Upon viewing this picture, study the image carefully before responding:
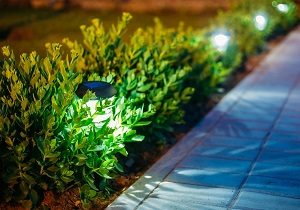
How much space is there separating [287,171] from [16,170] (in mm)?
2948

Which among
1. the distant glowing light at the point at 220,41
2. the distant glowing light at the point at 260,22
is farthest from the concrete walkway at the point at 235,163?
the distant glowing light at the point at 260,22

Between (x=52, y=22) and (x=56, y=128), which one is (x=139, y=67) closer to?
(x=56, y=128)

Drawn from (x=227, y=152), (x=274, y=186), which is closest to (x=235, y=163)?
(x=227, y=152)

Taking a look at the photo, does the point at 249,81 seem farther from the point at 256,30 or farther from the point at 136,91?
the point at 136,91

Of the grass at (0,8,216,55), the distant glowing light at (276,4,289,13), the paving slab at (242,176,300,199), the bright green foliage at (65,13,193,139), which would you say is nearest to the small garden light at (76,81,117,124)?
the bright green foliage at (65,13,193,139)

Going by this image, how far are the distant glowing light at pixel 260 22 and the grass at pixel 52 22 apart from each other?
4140mm

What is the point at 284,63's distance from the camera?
36.1 feet

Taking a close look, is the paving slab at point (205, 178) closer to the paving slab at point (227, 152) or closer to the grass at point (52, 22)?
the paving slab at point (227, 152)

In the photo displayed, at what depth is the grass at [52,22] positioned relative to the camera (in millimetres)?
13859

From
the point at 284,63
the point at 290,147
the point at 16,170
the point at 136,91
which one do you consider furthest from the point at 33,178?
the point at 284,63

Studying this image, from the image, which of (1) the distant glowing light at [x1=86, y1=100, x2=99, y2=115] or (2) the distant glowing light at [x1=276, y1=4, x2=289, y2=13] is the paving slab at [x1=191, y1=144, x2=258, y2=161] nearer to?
(1) the distant glowing light at [x1=86, y1=100, x2=99, y2=115]

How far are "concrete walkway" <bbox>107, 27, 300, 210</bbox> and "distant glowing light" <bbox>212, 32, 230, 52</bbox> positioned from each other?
3.80 ft

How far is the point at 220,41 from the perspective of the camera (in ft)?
30.5

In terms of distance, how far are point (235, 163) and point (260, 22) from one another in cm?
740
